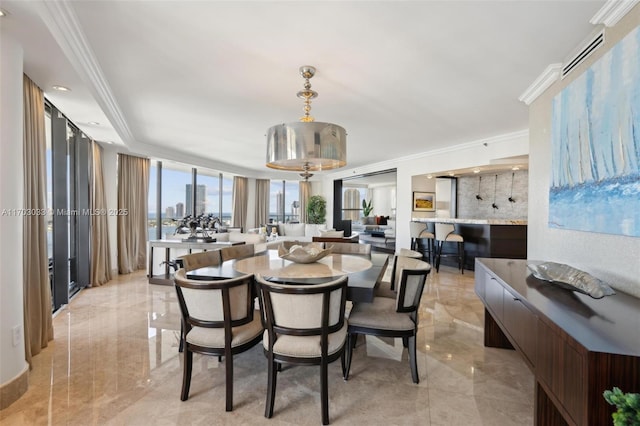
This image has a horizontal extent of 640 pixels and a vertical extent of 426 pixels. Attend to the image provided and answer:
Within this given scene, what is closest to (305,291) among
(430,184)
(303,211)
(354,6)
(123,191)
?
(354,6)

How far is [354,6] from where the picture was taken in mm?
2012

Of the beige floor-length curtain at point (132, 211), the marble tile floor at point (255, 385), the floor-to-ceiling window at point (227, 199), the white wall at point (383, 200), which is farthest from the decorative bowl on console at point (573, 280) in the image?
the white wall at point (383, 200)

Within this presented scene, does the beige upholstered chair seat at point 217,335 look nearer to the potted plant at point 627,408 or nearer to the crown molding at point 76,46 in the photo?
the potted plant at point 627,408

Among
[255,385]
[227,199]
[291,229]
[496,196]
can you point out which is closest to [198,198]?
[227,199]

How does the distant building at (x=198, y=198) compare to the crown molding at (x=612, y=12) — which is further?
the distant building at (x=198, y=198)

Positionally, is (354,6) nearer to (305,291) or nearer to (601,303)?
(305,291)

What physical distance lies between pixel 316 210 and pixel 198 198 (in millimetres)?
4046

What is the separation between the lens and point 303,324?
1837mm

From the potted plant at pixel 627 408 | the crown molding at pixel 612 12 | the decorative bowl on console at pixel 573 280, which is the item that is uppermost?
the crown molding at pixel 612 12

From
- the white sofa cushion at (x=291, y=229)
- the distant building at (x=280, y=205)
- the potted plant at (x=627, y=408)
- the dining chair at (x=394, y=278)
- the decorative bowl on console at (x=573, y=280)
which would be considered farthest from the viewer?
the distant building at (x=280, y=205)

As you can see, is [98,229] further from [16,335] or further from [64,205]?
[16,335]

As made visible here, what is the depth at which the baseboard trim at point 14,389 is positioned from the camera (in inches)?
78.4

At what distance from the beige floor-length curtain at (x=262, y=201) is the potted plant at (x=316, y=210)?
1550mm

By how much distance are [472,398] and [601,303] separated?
3.45 feet
